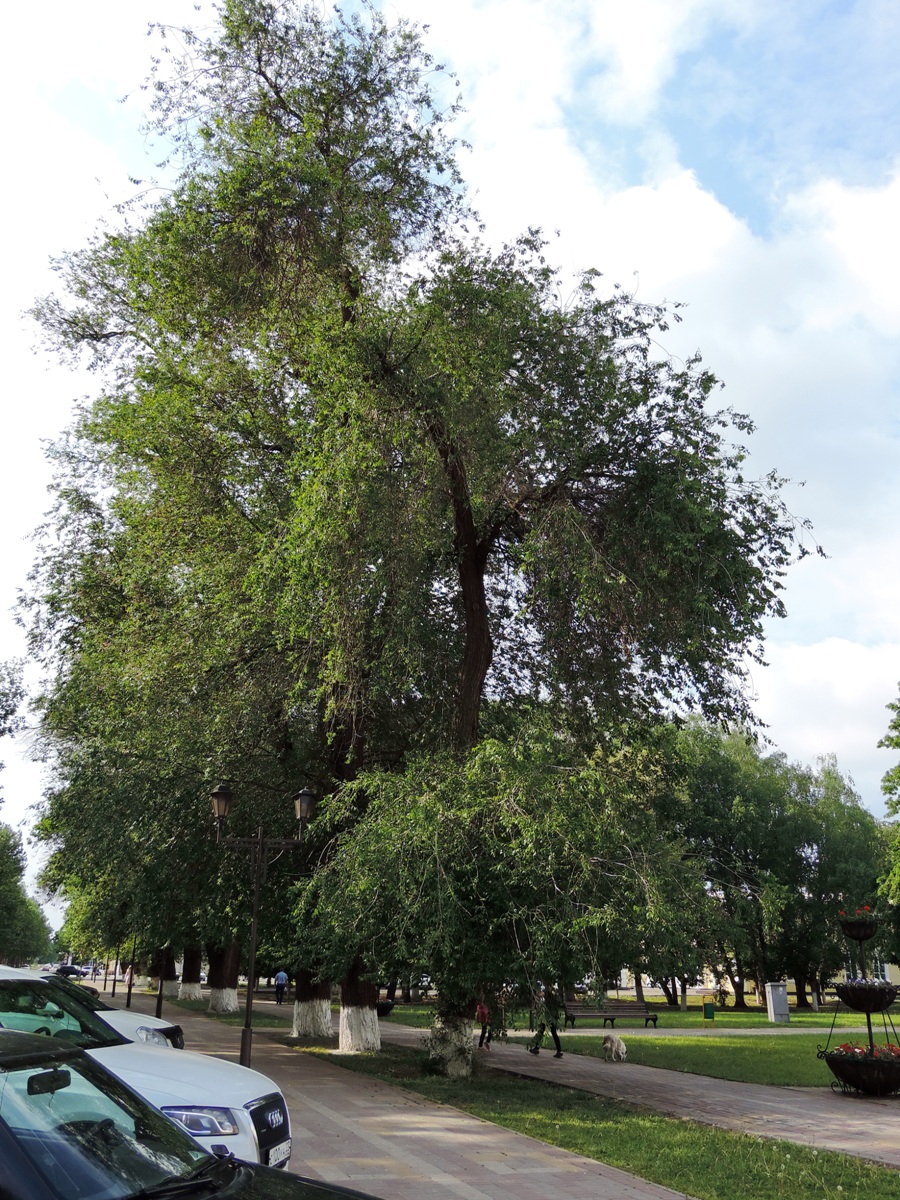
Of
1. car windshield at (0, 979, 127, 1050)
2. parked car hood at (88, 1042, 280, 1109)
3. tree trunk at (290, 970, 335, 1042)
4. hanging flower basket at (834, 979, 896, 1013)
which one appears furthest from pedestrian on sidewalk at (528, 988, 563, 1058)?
tree trunk at (290, 970, 335, 1042)

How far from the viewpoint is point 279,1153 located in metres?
5.96

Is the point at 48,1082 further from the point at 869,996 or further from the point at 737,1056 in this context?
the point at 737,1056

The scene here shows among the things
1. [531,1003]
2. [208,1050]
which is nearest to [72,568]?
[208,1050]

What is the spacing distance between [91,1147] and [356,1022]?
16640mm

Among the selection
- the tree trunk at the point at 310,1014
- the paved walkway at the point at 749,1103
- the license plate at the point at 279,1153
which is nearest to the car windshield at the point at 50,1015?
the license plate at the point at 279,1153

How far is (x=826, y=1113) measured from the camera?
39.4 ft

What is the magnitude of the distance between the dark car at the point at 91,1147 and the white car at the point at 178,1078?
5.70 ft

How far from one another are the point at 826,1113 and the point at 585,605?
283 inches

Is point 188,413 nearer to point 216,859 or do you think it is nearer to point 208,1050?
point 216,859

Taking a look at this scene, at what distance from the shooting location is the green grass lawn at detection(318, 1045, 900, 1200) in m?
7.74

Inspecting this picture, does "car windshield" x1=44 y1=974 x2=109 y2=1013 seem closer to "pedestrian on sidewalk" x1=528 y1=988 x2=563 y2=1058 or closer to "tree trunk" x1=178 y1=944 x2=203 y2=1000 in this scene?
"pedestrian on sidewalk" x1=528 y1=988 x2=563 y2=1058

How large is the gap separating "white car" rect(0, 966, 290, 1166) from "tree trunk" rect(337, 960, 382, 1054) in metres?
12.5

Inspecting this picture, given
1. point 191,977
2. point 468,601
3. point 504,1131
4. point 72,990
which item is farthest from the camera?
point 191,977

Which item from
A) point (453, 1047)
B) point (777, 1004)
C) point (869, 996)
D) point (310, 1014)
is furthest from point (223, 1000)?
point (869, 996)
